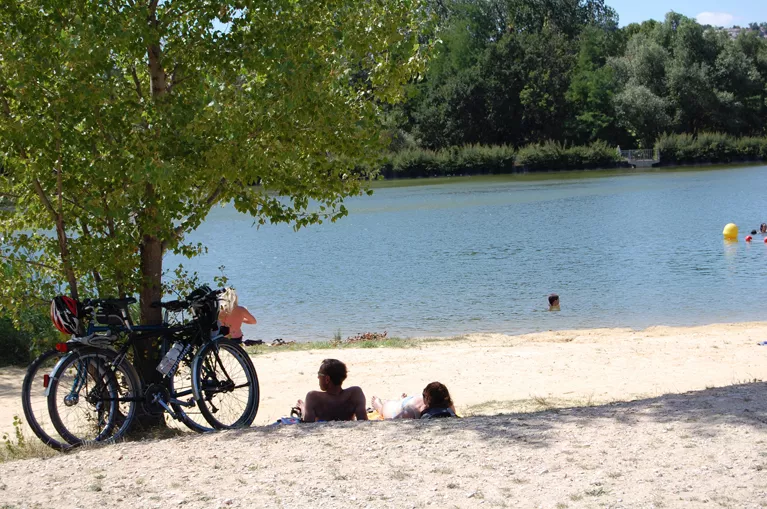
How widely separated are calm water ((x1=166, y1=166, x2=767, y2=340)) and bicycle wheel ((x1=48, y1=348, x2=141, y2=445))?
11.9m

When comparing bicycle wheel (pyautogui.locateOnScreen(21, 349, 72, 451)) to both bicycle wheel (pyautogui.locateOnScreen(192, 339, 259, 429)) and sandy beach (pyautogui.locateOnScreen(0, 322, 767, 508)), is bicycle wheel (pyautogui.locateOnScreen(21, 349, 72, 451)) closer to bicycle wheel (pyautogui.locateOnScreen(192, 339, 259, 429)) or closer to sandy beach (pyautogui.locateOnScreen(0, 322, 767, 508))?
sandy beach (pyautogui.locateOnScreen(0, 322, 767, 508))

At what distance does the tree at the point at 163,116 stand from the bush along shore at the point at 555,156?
75687 mm

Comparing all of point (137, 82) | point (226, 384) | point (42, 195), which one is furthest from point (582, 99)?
point (226, 384)

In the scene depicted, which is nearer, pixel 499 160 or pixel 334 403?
pixel 334 403

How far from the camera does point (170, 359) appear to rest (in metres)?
6.88

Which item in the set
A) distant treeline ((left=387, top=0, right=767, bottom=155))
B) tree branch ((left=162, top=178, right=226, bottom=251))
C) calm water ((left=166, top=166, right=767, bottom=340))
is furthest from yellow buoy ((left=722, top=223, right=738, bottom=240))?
distant treeline ((left=387, top=0, right=767, bottom=155))

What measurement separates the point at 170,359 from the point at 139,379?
0.88 feet

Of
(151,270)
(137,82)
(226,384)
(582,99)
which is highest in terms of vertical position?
(582,99)

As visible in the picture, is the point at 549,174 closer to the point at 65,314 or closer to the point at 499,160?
the point at 499,160

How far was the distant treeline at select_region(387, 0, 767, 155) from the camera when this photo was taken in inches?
3509

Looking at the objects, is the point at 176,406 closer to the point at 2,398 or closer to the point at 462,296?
the point at 2,398

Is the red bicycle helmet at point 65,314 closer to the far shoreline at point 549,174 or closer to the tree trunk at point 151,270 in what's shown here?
the tree trunk at point 151,270

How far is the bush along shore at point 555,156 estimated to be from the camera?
3324 inches

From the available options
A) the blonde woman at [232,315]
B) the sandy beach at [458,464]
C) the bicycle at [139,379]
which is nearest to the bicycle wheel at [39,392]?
the bicycle at [139,379]
